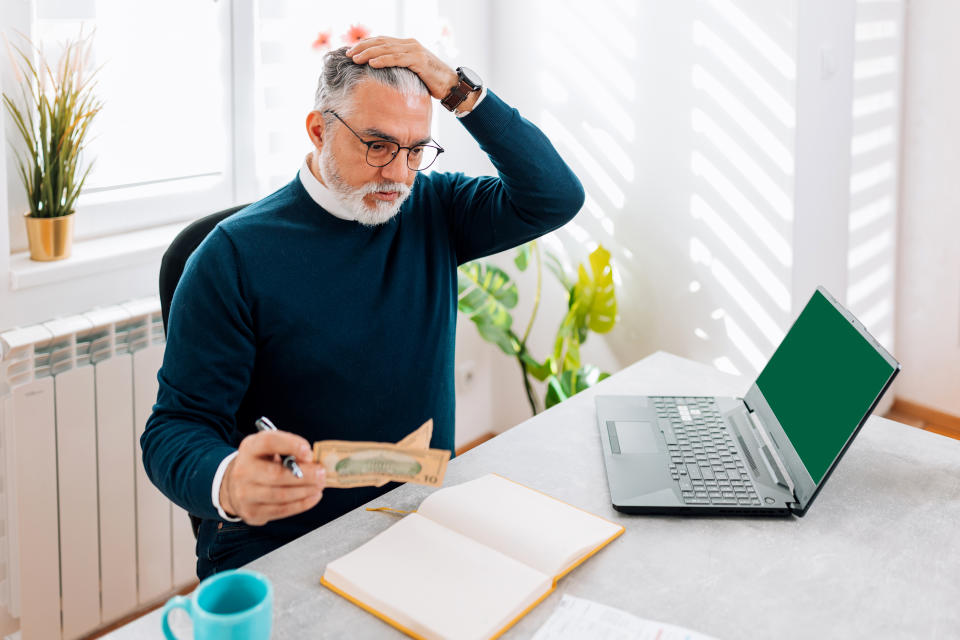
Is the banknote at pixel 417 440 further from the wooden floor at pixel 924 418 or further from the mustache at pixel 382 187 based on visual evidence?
the wooden floor at pixel 924 418

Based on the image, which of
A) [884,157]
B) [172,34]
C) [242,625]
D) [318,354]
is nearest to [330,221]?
[318,354]

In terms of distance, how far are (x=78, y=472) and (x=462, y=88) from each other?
1.18 metres

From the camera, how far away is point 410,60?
147 centimetres

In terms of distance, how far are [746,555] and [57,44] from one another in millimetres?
1744

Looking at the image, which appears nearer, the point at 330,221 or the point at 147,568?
the point at 330,221

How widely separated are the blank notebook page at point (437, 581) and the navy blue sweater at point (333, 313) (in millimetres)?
249

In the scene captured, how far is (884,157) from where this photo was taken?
9.59 feet

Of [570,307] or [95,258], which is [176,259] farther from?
[570,307]

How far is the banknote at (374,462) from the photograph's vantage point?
1031mm

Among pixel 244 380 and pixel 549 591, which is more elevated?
pixel 244 380

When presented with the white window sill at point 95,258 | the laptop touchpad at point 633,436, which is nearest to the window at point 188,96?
the white window sill at point 95,258

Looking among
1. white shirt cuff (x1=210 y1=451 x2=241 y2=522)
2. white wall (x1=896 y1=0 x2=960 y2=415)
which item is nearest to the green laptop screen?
white shirt cuff (x1=210 y1=451 x2=241 y2=522)

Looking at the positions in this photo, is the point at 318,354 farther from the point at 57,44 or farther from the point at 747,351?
the point at 747,351

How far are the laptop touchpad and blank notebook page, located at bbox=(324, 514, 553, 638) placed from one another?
40cm
